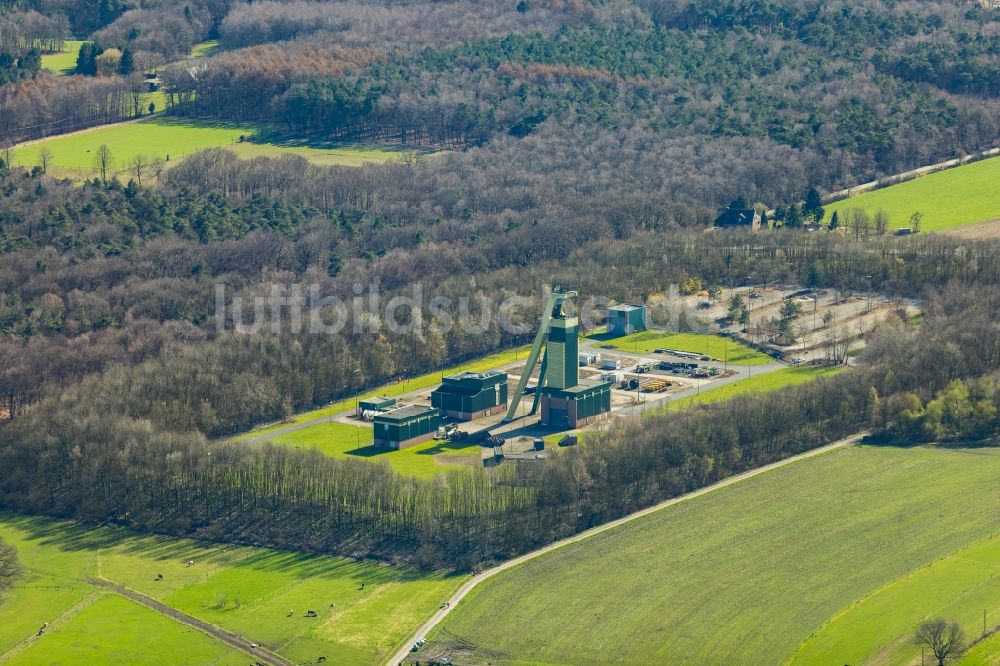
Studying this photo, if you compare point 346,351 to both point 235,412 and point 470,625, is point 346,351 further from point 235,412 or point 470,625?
point 470,625

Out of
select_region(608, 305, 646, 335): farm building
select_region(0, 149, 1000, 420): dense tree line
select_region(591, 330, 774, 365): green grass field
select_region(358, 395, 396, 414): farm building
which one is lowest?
select_region(358, 395, 396, 414): farm building

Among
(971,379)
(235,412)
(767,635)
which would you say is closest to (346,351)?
(235,412)

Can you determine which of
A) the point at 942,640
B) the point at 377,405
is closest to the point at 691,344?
the point at 377,405

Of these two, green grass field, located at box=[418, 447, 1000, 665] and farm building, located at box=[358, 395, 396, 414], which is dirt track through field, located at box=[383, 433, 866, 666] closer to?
green grass field, located at box=[418, 447, 1000, 665]

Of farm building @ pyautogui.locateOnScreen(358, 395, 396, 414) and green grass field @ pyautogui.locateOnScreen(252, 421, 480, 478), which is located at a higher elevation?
farm building @ pyautogui.locateOnScreen(358, 395, 396, 414)

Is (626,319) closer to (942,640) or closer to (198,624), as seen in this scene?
(198,624)

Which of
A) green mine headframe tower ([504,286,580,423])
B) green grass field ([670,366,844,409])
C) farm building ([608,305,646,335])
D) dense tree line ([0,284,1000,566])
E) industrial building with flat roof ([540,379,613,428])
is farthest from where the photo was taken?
farm building ([608,305,646,335])

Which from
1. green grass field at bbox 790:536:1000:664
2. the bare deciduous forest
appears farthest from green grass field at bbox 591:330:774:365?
green grass field at bbox 790:536:1000:664
